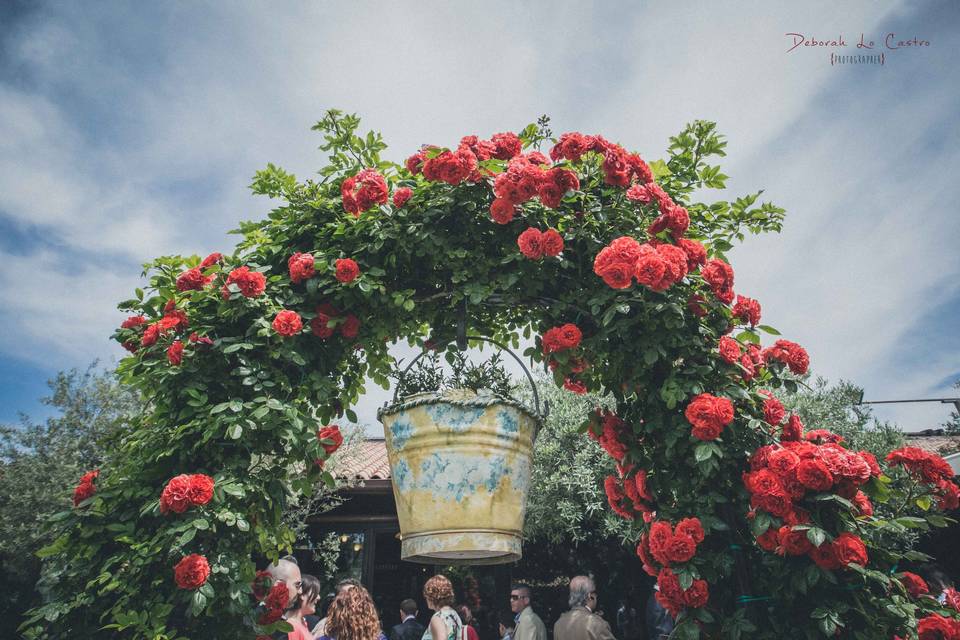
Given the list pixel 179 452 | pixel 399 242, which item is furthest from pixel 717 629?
pixel 179 452

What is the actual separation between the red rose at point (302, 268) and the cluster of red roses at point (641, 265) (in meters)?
1.14

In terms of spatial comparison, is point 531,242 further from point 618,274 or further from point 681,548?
point 681,548

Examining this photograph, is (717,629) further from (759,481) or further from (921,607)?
(921,607)

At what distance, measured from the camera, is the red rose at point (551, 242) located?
2.19m

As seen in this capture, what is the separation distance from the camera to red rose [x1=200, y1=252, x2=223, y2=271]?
2436 mm

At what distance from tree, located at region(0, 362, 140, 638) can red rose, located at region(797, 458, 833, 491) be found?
9.49 m

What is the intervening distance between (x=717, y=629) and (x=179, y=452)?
205 centimetres

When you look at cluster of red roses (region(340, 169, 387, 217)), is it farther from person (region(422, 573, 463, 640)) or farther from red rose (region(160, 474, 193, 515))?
person (region(422, 573, 463, 640))

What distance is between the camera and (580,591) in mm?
4430

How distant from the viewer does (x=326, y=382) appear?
7.64 ft

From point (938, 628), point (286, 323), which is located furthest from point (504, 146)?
point (938, 628)

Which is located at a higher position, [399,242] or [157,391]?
[399,242]

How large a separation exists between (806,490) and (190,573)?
203 cm

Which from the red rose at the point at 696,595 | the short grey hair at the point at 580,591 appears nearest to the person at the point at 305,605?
the short grey hair at the point at 580,591
